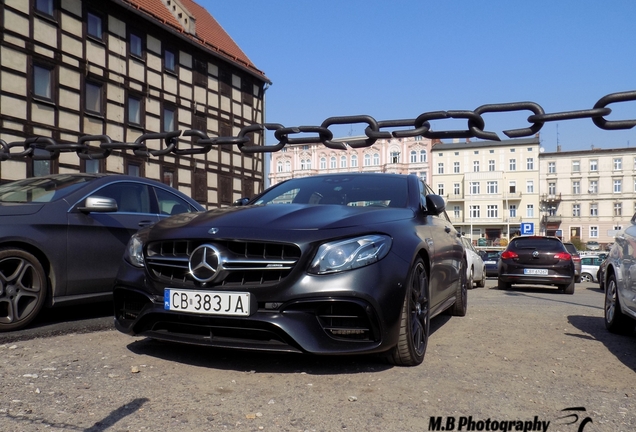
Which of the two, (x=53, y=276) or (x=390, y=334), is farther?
(x=53, y=276)

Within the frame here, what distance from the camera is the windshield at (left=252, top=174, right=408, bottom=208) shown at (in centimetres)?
455

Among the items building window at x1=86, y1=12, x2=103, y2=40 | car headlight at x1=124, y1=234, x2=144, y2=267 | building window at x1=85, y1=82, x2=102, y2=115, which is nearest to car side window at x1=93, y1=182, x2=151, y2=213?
car headlight at x1=124, y1=234, x2=144, y2=267

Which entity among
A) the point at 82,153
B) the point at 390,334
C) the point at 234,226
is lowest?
the point at 390,334

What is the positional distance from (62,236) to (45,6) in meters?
16.3

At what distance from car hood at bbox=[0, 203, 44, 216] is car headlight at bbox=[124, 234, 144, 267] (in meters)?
1.40

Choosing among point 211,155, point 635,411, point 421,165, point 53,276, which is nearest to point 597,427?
point 635,411

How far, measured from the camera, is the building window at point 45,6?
1811cm

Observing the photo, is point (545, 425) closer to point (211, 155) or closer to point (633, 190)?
point (211, 155)

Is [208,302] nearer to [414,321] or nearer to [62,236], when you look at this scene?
[414,321]

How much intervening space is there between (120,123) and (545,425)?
2111 centimetres

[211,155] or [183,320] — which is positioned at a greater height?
[211,155]

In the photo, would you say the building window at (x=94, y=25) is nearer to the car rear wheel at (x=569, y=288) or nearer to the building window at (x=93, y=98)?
the building window at (x=93, y=98)

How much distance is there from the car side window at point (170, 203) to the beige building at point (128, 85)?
1064cm

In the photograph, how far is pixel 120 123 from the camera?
21531 mm
